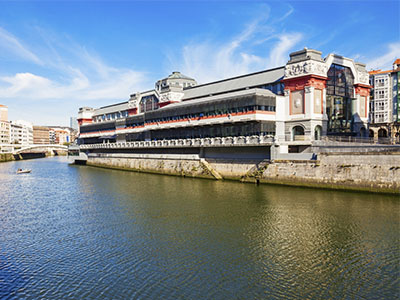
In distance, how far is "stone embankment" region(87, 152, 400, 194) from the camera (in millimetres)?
44344

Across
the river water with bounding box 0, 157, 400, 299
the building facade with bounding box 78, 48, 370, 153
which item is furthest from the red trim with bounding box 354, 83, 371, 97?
the river water with bounding box 0, 157, 400, 299

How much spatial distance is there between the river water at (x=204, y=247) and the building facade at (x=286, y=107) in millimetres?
20245

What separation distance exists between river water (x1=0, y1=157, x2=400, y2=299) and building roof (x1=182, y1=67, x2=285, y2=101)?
3497 cm

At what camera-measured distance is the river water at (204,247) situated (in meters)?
19.5

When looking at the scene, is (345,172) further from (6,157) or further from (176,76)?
(6,157)

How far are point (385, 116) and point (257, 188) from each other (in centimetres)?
6571

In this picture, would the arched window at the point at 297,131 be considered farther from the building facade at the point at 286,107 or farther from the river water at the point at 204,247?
the river water at the point at 204,247

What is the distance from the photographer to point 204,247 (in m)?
26.2

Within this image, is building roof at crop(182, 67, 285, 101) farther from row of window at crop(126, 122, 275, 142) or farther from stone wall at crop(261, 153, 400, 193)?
stone wall at crop(261, 153, 400, 193)

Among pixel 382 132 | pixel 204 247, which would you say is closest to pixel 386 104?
pixel 382 132

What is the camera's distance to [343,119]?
6975 cm

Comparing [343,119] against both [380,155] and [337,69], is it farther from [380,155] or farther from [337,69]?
[380,155]

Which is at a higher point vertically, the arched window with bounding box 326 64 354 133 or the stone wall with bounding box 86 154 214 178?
the arched window with bounding box 326 64 354 133

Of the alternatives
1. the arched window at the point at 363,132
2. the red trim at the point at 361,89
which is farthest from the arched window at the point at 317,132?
the red trim at the point at 361,89
